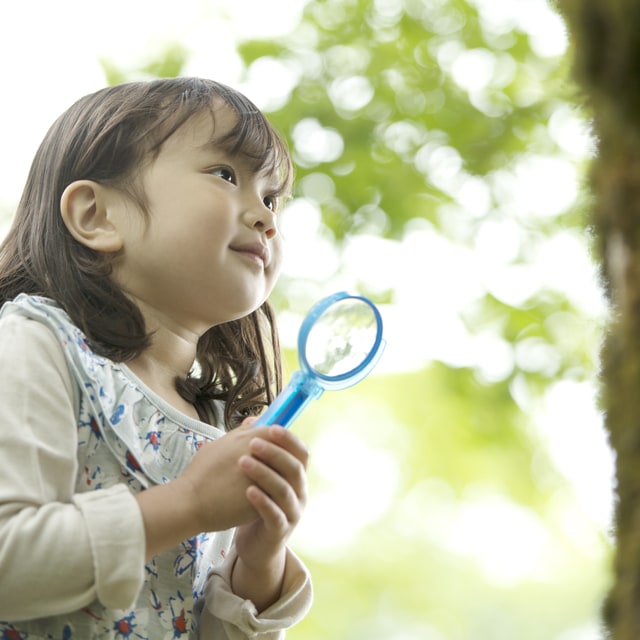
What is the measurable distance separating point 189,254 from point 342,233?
265 centimetres

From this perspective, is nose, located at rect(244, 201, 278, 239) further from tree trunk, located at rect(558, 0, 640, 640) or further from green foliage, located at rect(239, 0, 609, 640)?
green foliage, located at rect(239, 0, 609, 640)

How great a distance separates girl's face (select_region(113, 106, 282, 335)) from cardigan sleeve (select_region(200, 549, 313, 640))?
362 mm

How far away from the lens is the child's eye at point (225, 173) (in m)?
1.34

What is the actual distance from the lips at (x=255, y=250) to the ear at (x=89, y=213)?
0.18 meters

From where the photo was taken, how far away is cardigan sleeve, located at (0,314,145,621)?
3.12ft

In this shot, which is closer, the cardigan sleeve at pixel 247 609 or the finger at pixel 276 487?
the finger at pixel 276 487

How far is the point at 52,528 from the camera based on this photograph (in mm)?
957

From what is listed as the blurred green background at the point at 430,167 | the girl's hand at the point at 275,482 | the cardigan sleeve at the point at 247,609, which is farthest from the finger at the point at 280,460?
the blurred green background at the point at 430,167

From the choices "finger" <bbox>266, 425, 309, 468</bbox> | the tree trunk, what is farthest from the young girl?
the tree trunk

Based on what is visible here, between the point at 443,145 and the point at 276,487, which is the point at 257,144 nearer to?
the point at 276,487

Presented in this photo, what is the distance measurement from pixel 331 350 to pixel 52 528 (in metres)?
0.36

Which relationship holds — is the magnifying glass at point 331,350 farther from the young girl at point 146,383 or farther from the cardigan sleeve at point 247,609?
the cardigan sleeve at point 247,609

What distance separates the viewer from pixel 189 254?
1275 millimetres

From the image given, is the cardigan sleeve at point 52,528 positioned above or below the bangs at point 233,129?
below
